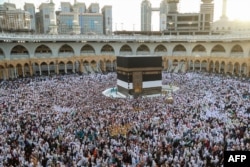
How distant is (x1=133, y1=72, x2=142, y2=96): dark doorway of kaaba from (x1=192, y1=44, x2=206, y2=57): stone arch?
23214mm

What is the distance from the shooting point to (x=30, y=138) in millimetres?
12547

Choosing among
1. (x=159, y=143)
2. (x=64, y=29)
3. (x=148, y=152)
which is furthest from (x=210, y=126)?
(x=64, y=29)

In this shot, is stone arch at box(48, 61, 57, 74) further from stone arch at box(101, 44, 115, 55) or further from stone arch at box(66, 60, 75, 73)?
stone arch at box(101, 44, 115, 55)

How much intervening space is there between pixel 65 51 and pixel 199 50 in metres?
24.9

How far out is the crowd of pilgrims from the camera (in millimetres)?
10562

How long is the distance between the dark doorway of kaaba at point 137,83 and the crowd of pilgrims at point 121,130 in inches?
176

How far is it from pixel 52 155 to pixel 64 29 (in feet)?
378

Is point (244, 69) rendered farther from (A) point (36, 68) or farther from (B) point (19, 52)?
Answer: (B) point (19, 52)

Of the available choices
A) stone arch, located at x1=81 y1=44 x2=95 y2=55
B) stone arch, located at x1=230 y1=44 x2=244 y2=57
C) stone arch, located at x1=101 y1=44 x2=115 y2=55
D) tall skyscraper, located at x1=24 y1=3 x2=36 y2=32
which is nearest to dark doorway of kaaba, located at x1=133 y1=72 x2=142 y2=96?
stone arch, located at x1=81 y1=44 x2=95 y2=55

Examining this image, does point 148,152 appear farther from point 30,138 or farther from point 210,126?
point 30,138

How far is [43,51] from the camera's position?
4294cm

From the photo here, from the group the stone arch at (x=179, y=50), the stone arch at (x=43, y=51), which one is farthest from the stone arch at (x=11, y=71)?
the stone arch at (x=179, y=50)

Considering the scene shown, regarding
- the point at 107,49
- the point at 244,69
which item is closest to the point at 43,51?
the point at 107,49

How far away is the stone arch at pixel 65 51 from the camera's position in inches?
1667
